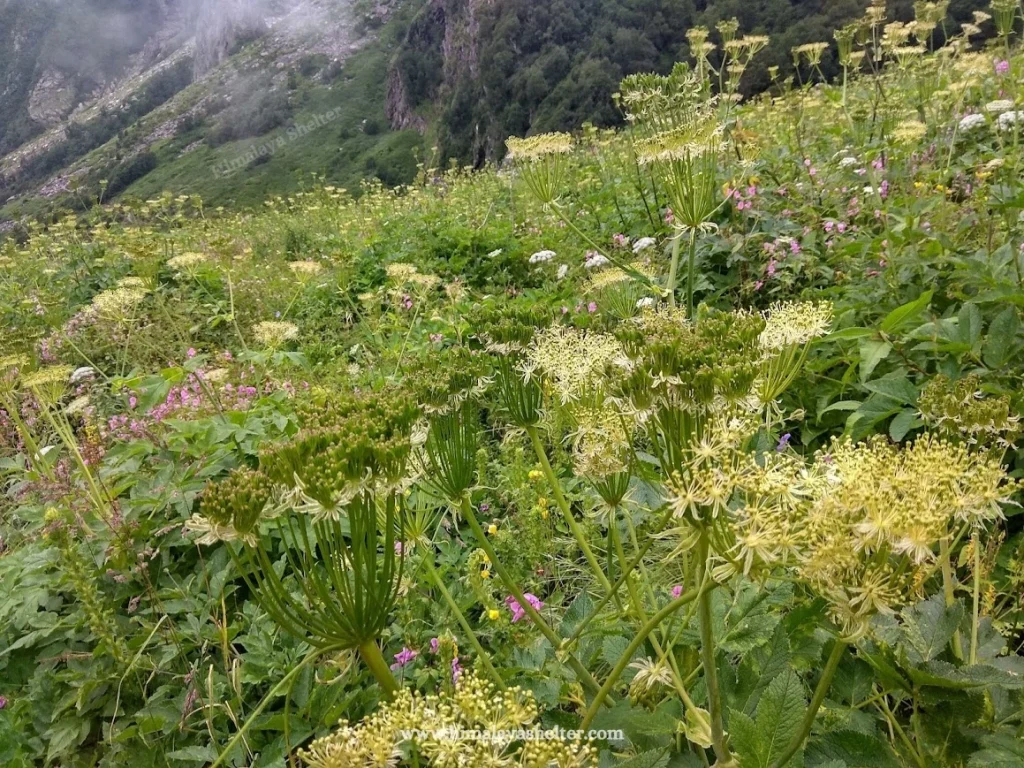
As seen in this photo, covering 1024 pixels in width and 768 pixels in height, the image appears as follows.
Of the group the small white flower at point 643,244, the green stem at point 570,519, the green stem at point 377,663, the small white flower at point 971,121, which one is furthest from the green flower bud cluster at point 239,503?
the small white flower at point 971,121

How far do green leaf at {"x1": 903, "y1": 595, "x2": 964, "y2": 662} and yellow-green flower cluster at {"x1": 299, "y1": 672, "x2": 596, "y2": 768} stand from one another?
81 centimetres

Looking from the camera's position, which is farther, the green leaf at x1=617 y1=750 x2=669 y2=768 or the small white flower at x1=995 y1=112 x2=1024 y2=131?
the small white flower at x1=995 y1=112 x2=1024 y2=131

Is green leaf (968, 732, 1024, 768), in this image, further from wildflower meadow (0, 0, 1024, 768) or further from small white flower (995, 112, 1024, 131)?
small white flower (995, 112, 1024, 131)

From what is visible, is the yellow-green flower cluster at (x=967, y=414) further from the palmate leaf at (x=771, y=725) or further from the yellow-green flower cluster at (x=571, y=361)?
the yellow-green flower cluster at (x=571, y=361)

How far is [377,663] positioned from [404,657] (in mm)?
1116

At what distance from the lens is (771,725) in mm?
1116

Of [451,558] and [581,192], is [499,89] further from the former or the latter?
[451,558]

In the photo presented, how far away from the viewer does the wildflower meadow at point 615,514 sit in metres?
1.15

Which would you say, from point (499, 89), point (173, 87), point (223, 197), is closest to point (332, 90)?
point (223, 197)

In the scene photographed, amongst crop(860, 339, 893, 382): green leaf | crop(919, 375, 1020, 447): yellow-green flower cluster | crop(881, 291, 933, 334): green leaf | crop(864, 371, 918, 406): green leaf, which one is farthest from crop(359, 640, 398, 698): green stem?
crop(881, 291, 933, 334): green leaf

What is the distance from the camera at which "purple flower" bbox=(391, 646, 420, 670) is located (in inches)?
95.2

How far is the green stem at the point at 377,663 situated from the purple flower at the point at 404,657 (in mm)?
1044

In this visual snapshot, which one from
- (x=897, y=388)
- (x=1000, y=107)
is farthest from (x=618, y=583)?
(x=1000, y=107)

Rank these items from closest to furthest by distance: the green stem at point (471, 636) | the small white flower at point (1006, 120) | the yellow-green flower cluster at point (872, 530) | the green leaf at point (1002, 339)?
1. the yellow-green flower cluster at point (872, 530)
2. the green stem at point (471, 636)
3. the green leaf at point (1002, 339)
4. the small white flower at point (1006, 120)
